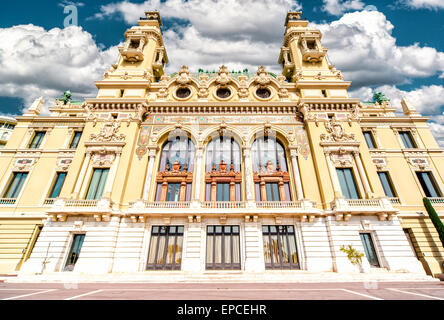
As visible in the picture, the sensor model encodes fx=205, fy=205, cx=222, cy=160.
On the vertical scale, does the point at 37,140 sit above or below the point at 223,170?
above

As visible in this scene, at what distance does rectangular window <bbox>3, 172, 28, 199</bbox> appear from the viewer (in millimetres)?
22175

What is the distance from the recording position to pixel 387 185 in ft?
74.4

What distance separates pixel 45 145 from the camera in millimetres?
24766

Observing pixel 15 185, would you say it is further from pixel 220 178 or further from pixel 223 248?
pixel 223 248

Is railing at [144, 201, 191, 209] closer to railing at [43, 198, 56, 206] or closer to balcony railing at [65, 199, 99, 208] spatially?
balcony railing at [65, 199, 99, 208]

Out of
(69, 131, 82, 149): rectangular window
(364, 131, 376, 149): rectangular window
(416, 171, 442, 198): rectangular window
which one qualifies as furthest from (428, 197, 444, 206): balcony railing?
(69, 131, 82, 149): rectangular window

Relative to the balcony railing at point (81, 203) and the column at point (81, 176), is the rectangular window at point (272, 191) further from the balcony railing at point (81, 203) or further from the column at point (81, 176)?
the column at point (81, 176)

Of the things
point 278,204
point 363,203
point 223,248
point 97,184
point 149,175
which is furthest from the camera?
point 149,175

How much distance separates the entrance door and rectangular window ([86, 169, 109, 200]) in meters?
16.3

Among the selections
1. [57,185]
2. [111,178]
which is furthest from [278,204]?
[57,185]

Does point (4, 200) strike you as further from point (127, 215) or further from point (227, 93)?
point (227, 93)

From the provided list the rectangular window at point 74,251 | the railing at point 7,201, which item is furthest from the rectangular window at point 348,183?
the railing at point 7,201

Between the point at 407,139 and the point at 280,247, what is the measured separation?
870 inches
